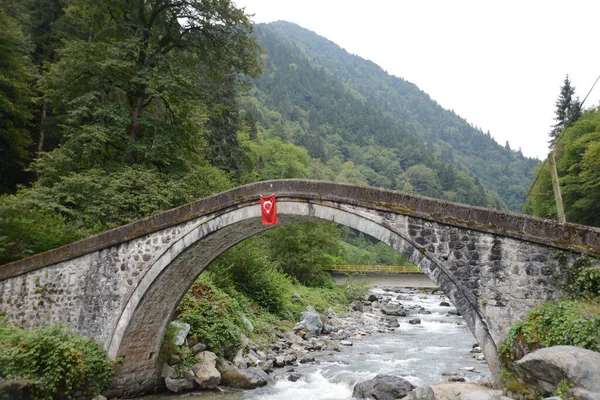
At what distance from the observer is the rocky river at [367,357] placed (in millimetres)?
11164

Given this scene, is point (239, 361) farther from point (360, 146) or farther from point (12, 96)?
point (360, 146)

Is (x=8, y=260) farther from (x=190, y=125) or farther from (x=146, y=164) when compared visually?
(x=190, y=125)

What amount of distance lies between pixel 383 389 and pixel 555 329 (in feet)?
19.0

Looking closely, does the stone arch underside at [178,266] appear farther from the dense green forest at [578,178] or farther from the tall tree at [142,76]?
the dense green forest at [578,178]

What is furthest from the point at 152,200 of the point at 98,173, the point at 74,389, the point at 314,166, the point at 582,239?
the point at 314,166

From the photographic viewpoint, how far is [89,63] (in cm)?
1501

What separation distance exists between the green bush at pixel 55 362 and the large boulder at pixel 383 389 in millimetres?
5766

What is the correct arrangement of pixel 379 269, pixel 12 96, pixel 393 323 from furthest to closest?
pixel 379 269 < pixel 393 323 < pixel 12 96

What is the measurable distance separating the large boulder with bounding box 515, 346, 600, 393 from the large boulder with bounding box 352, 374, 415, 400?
5214 millimetres

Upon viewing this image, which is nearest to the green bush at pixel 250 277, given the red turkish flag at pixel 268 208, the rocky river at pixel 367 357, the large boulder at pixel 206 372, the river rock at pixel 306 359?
the rocky river at pixel 367 357

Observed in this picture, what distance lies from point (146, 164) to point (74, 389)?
850cm

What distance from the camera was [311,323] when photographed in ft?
63.3

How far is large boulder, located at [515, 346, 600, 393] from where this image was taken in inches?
184

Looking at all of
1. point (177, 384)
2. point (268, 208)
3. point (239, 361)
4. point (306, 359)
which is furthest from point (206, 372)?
point (268, 208)
